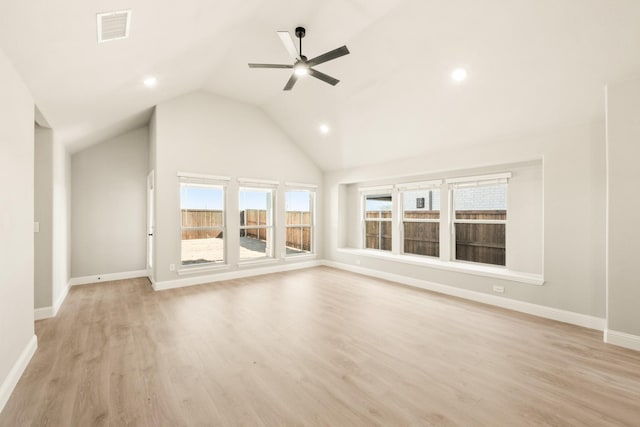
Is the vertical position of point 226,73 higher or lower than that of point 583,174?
higher

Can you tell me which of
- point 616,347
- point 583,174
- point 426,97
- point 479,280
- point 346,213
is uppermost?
point 426,97

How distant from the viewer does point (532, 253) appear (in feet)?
13.4

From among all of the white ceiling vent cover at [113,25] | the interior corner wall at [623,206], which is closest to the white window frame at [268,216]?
the white ceiling vent cover at [113,25]

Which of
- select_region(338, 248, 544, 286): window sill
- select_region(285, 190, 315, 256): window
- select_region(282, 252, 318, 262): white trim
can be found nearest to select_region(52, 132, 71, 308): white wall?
select_region(282, 252, 318, 262): white trim

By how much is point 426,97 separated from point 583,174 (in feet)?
6.96

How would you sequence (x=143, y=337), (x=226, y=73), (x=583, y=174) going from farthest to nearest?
(x=226, y=73) < (x=583, y=174) < (x=143, y=337)

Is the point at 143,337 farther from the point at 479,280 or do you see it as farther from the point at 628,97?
the point at 628,97

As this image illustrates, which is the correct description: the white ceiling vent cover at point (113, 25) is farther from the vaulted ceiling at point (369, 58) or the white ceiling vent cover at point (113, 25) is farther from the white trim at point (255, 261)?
the white trim at point (255, 261)

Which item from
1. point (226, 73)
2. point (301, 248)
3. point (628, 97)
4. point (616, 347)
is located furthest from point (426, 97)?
Answer: point (301, 248)

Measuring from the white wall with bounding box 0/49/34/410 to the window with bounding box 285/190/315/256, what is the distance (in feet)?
15.6

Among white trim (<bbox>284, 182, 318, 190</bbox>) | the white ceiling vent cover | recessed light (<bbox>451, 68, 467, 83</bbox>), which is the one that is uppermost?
recessed light (<bbox>451, 68, 467, 83</bbox>)

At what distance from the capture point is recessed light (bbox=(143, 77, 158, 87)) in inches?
142

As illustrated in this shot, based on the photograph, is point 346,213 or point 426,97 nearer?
point 426,97

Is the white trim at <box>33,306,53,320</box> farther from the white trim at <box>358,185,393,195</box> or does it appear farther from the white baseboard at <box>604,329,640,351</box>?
the white baseboard at <box>604,329,640,351</box>
